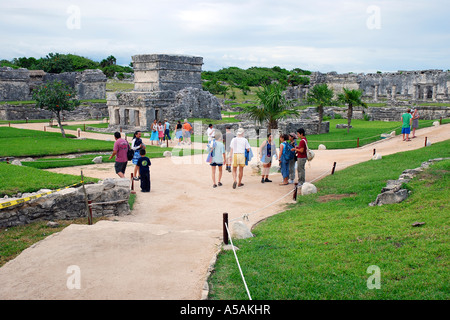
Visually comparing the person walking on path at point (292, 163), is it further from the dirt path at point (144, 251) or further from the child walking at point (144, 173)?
the child walking at point (144, 173)

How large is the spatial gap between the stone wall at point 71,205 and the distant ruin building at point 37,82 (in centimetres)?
3955

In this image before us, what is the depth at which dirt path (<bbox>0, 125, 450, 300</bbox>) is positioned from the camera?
515cm

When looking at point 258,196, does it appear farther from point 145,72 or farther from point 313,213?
point 145,72

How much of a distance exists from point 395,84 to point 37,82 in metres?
41.4

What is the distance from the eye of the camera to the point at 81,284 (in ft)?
17.3

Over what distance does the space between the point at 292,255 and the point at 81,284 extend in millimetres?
3074

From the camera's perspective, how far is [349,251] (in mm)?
6148

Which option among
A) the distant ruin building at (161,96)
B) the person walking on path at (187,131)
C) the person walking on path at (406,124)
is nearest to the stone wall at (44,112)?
the distant ruin building at (161,96)

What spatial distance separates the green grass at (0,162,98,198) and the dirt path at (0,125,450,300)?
1.91 metres

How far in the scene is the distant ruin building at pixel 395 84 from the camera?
126ft

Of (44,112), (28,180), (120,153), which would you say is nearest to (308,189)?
(120,153)

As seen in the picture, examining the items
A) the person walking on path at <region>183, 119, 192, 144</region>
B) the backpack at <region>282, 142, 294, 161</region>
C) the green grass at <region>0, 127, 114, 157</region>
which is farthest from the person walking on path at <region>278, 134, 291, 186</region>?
the person walking on path at <region>183, 119, 192, 144</region>

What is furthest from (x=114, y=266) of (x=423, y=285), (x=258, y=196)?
(x=258, y=196)

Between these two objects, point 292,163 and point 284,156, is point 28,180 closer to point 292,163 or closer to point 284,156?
point 284,156
